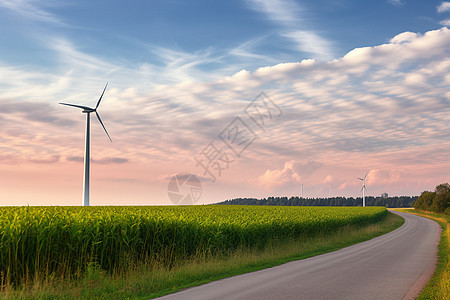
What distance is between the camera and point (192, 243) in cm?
1956

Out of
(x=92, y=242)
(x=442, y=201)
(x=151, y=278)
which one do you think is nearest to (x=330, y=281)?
(x=151, y=278)

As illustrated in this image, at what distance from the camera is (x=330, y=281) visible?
14523mm

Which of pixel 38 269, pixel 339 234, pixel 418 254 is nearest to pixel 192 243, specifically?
pixel 38 269

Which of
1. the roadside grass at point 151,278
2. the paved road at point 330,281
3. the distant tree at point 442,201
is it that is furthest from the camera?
the distant tree at point 442,201

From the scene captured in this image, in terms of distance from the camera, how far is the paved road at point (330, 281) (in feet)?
40.9

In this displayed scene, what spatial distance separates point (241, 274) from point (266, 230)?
30.0 feet

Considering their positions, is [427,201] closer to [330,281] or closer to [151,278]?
[330,281]

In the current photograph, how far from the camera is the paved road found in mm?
12469

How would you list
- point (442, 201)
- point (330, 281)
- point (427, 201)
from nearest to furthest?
1. point (330, 281)
2. point (442, 201)
3. point (427, 201)

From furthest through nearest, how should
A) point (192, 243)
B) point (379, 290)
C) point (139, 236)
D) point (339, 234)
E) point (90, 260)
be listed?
point (339, 234), point (192, 243), point (139, 236), point (90, 260), point (379, 290)

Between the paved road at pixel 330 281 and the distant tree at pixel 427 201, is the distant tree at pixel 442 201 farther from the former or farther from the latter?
the paved road at pixel 330 281

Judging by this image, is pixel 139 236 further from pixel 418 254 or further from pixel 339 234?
pixel 339 234

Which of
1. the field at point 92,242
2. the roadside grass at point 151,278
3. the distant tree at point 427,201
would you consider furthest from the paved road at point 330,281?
the distant tree at point 427,201

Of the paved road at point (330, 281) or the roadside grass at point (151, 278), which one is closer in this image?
the roadside grass at point (151, 278)
